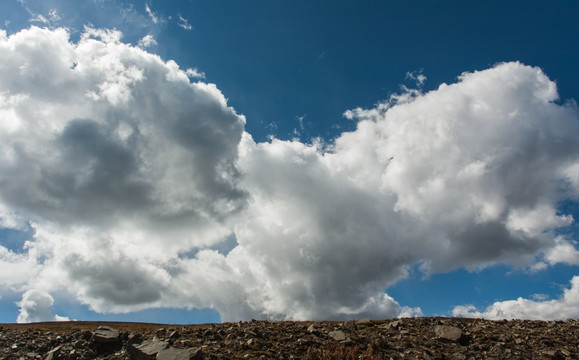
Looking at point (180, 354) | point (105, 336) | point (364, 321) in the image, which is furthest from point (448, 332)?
point (105, 336)

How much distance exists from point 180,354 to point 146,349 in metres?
2.51

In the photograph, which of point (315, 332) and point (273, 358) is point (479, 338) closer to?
point (315, 332)

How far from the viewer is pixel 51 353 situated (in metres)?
19.0

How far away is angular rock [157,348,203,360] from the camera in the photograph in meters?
16.6

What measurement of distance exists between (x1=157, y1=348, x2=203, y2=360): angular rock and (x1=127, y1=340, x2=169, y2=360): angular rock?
0.53 m

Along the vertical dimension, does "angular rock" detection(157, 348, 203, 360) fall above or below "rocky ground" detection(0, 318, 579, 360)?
below

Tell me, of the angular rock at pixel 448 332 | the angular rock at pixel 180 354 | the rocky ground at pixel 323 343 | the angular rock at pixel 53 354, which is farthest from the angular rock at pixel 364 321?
the angular rock at pixel 53 354

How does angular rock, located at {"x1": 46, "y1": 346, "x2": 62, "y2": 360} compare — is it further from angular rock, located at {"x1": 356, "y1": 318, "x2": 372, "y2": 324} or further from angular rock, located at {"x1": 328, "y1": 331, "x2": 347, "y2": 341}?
angular rock, located at {"x1": 356, "y1": 318, "x2": 372, "y2": 324}

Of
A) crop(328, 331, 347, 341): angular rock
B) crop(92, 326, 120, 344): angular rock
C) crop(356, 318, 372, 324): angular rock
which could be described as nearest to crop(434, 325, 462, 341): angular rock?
crop(356, 318, 372, 324): angular rock

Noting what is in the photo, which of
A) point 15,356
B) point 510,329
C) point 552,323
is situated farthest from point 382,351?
point 15,356

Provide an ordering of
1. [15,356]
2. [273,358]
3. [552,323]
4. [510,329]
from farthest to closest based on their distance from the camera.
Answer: [552,323] < [510,329] < [15,356] < [273,358]

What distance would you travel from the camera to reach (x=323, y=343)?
19.2m

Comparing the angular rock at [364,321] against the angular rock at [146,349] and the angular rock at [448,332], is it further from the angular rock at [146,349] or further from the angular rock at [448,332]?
the angular rock at [146,349]

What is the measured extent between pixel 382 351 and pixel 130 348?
13.6 m
